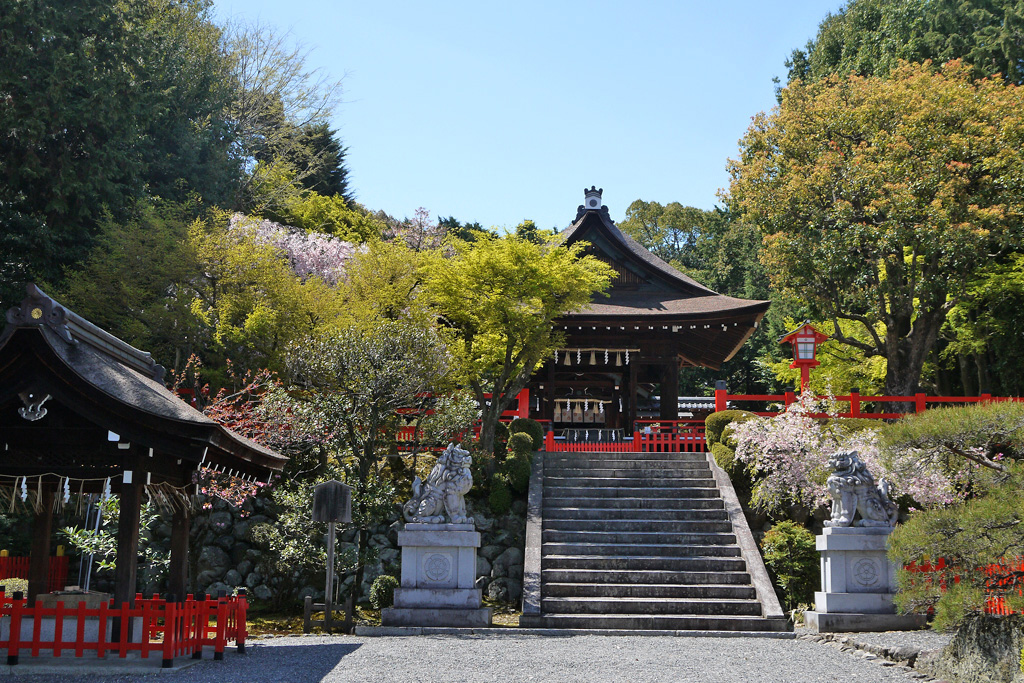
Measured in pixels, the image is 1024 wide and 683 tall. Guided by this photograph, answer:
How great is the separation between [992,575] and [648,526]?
732 cm

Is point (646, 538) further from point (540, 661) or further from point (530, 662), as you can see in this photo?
Answer: point (530, 662)

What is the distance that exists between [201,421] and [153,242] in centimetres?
1307

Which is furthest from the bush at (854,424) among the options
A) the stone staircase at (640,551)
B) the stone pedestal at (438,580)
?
the stone pedestal at (438,580)

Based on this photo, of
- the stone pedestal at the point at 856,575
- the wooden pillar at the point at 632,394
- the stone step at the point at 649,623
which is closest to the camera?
the stone pedestal at the point at 856,575

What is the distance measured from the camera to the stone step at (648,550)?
45.3ft

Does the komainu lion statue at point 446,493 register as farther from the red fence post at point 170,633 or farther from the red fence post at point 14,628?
the red fence post at point 14,628

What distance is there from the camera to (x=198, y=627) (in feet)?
28.5

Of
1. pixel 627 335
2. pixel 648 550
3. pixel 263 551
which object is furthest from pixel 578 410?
pixel 263 551

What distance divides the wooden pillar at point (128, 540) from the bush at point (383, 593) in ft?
15.3

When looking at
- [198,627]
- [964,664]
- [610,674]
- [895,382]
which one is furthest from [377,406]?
[895,382]

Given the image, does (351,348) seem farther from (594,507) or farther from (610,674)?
(610,674)

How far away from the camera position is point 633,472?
1666cm

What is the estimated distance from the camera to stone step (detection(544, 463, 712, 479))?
652 inches

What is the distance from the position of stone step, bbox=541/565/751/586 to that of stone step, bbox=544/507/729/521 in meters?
1.84
